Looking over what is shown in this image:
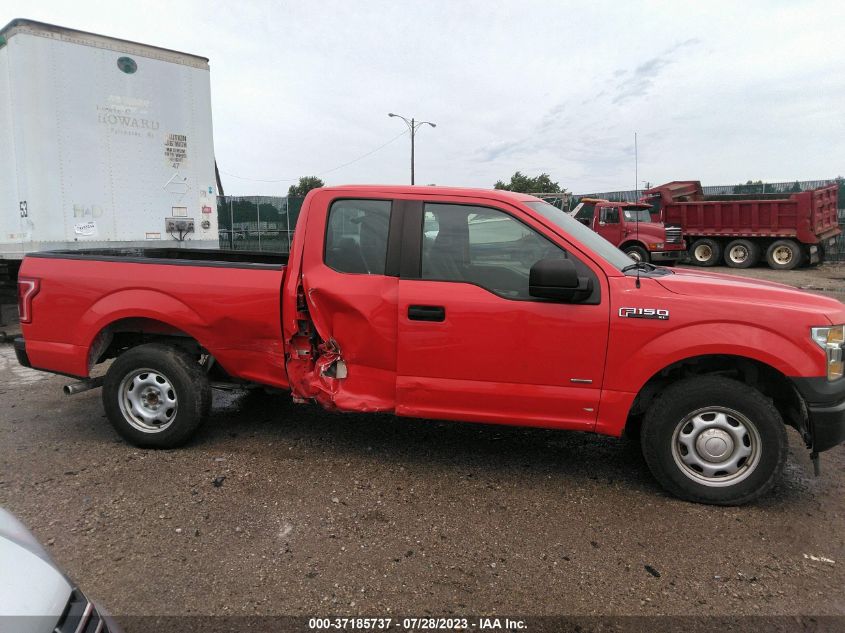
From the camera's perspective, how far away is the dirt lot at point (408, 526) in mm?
2637

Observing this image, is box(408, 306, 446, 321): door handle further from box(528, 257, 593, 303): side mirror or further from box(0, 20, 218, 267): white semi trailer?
box(0, 20, 218, 267): white semi trailer

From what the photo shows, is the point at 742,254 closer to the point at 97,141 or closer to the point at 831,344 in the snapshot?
the point at 831,344

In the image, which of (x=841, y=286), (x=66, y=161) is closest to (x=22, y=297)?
(x=66, y=161)

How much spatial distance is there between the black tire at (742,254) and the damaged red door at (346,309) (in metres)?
18.9

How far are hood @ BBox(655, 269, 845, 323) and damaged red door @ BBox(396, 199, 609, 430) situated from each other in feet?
1.56

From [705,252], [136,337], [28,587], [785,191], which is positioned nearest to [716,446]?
[28,587]

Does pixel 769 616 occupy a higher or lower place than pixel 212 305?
lower

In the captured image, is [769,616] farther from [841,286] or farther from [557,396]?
[841,286]

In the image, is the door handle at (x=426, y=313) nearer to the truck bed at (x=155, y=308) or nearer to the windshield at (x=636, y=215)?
the truck bed at (x=155, y=308)

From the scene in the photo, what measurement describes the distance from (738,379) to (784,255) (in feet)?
59.3

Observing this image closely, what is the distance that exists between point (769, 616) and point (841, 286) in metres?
14.7

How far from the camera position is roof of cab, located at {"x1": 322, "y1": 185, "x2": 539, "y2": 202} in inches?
147

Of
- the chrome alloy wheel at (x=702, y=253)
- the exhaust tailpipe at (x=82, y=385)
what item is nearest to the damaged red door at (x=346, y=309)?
the exhaust tailpipe at (x=82, y=385)

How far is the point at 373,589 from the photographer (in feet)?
8.76
